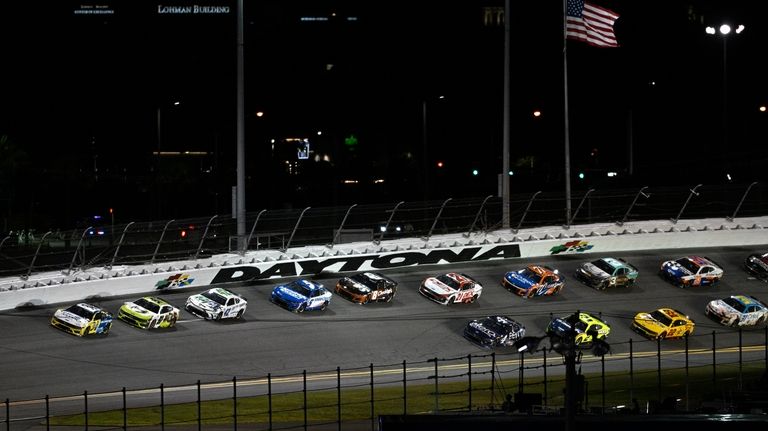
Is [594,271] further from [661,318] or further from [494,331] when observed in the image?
[494,331]

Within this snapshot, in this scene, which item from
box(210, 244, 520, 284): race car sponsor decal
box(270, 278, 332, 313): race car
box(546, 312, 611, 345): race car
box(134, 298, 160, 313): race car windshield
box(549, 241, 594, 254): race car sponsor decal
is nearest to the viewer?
box(546, 312, 611, 345): race car

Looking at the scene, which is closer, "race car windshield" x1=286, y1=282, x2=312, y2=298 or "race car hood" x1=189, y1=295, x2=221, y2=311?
"race car hood" x1=189, y1=295, x2=221, y2=311

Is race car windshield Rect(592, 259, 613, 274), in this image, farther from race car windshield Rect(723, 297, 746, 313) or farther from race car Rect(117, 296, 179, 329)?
race car Rect(117, 296, 179, 329)

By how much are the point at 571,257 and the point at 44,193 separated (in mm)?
42110

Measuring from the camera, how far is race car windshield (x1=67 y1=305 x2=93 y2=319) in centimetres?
3931

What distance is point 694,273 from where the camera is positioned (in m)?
46.8

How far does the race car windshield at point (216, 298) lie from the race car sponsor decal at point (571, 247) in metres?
15.6

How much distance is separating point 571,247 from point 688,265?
521 cm

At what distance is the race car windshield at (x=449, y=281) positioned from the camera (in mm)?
44000

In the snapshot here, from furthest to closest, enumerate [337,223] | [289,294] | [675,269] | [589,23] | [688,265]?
[589,23]
[688,265]
[675,269]
[337,223]
[289,294]

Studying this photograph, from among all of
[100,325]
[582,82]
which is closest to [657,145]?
[582,82]

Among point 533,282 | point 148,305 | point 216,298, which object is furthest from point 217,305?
point 533,282

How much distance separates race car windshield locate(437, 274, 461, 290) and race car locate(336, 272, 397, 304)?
1.96m

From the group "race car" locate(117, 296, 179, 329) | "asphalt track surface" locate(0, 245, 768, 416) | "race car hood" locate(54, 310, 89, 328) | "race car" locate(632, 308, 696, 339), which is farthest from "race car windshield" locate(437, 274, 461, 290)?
"race car hood" locate(54, 310, 89, 328)
